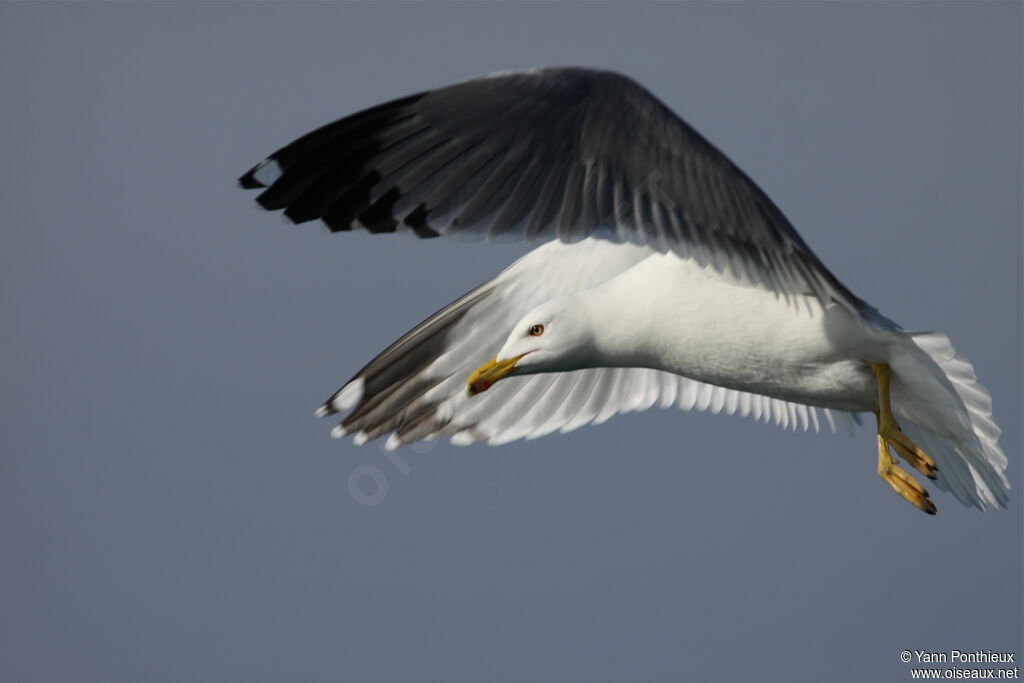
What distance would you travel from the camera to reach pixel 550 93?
4.01 meters

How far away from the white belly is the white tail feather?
94 mm

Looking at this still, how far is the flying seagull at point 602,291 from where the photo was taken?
3.92m

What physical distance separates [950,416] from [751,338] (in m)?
0.62

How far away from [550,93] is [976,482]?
5.71 feet

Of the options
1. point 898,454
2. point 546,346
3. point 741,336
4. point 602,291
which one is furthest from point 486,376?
point 898,454

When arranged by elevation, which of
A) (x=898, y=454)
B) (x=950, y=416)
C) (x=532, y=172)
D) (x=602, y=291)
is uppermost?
(x=532, y=172)

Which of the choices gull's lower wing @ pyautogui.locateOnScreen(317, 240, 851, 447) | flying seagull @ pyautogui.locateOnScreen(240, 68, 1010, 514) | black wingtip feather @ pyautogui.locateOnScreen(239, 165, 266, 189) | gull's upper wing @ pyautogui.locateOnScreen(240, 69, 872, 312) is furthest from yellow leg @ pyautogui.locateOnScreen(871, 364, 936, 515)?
black wingtip feather @ pyautogui.locateOnScreen(239, 165, 266, 189)

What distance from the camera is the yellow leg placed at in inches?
176

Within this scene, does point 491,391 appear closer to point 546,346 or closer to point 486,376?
point 486,376

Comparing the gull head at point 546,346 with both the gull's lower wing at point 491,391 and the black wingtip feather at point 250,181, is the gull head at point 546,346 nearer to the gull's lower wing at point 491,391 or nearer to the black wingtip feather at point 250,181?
the gull's lower wing at point 491,391

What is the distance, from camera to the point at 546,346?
4.69m

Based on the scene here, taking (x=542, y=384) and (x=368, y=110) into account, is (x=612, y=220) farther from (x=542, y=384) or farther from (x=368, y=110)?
(x=542, y=384)

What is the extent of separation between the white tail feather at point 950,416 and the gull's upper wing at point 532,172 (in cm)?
66

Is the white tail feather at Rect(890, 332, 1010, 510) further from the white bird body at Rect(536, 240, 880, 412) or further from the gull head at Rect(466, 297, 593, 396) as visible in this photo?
the gull head at Rect(466, 297, 593, 396)
